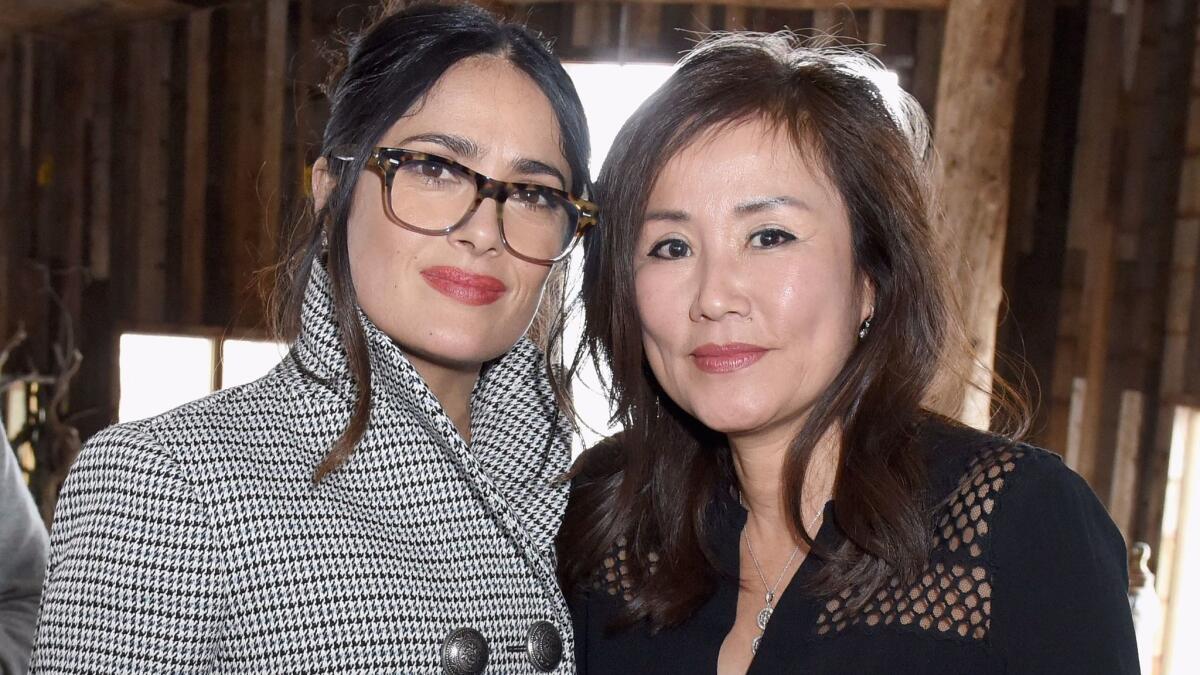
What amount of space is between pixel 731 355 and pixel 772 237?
178mm

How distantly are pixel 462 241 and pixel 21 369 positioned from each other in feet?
17.6

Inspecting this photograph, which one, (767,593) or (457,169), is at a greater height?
(457,169)

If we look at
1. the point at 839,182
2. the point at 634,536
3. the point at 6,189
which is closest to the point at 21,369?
the point at 6,189

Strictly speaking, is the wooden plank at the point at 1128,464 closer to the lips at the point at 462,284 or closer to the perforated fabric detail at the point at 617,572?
the perforated fabric detail at the point at 617,572

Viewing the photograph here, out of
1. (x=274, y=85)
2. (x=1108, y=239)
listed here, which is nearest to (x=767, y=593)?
(x=1108, y=239)

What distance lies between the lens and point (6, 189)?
237 inches

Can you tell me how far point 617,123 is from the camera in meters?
4.92

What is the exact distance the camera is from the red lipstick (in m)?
1.61

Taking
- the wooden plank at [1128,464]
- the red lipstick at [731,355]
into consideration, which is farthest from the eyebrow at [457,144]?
the wooden plank at [1128,464]

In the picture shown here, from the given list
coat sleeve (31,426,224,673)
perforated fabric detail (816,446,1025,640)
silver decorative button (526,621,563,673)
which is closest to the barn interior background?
perforated fabric detail (816,446,1025,640)

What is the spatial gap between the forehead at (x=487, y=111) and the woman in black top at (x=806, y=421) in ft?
0.64

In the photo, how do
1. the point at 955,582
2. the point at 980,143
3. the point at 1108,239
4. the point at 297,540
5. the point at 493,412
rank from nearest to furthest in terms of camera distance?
the point at 297,540
the point at 955,582
the point at 493,412
the point at 980,143
the point at 1108,239

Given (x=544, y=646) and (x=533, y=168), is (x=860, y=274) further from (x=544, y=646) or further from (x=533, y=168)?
(x=544, y=646)

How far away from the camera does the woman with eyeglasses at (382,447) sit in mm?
1297
